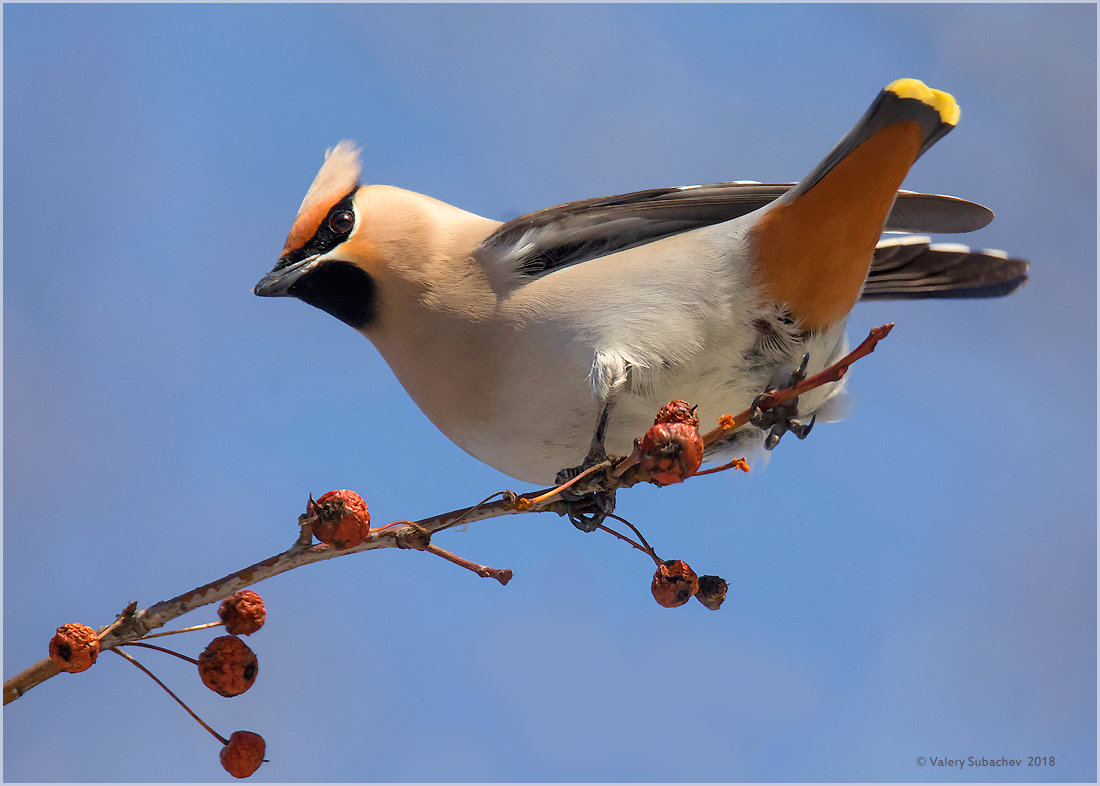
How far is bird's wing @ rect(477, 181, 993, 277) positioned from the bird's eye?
0.31 metres

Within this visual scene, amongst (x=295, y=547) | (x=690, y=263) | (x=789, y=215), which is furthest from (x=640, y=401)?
(x=295, y=547)

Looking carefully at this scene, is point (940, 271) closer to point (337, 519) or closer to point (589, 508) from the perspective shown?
point (589, 508)

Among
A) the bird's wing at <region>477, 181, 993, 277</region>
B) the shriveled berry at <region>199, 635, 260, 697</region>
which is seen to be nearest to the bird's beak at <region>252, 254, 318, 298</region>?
the bird's wing at <region>477, 181, 993, 277</region>

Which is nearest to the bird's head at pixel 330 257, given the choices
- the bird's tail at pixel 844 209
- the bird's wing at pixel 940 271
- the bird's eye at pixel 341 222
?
the bird's eye at pixel 341 222

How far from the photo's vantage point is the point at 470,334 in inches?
93.2

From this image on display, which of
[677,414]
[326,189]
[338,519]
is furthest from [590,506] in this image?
[326,189]

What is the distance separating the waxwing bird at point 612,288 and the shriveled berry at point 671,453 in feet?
2.06

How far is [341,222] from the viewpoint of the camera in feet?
8.08

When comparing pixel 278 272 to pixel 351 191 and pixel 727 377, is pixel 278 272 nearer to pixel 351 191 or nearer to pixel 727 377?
pixel 351 191

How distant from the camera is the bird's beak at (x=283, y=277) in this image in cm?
226

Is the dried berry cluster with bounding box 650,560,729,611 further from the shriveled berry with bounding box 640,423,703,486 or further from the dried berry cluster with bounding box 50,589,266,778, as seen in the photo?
the dried berry cluster with bounding box 50,589,266,778

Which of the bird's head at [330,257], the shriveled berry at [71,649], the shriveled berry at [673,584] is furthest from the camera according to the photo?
the bird's head at [330,257]

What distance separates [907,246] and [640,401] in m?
1.10

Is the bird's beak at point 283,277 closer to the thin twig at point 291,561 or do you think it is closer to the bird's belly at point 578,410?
the bird's belly at point 578,410
